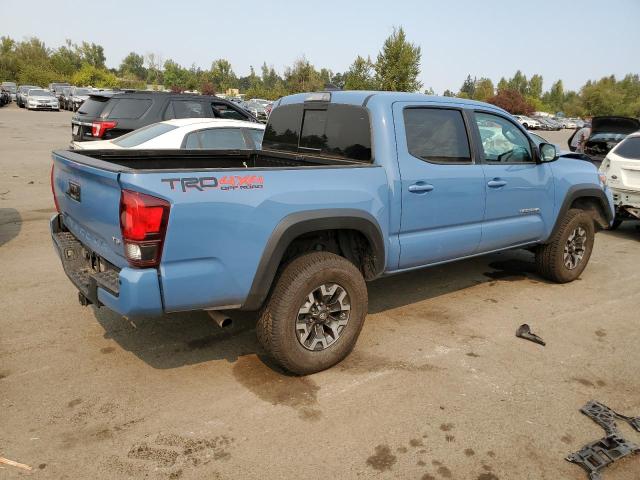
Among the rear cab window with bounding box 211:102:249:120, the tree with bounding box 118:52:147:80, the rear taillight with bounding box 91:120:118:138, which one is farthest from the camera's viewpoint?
the tree with bounding box 118:52:147:80

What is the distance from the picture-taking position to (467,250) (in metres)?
4.46

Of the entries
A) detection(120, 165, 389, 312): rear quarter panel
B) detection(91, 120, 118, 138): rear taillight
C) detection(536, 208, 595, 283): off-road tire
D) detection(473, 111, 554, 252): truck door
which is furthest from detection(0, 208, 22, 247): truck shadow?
detection(536, 208, 595, 283): off-road tire

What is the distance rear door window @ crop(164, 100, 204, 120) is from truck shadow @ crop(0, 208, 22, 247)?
3165mm

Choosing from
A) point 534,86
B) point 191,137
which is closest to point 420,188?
point 191,137

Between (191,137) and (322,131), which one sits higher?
(322,131)

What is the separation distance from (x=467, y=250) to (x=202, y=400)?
2.60 metres

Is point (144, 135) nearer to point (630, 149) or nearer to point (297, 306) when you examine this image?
point (297, 306)

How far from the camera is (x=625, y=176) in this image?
7.75m

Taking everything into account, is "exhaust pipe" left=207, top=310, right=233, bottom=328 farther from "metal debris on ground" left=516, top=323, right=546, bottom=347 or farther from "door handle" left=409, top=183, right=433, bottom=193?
"metal debris on ground" left=516, top=323, right=546, bottom=347

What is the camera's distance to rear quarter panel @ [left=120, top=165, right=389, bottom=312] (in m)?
2.74

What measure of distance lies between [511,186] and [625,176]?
14.0 ft

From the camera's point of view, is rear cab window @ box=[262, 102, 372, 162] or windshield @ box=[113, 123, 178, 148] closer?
rear cab window @ box=[262, 102, 372, 162]

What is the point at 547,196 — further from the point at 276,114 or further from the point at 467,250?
the point at 276,114

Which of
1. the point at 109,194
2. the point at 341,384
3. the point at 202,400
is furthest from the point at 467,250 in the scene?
the point at 109,194
